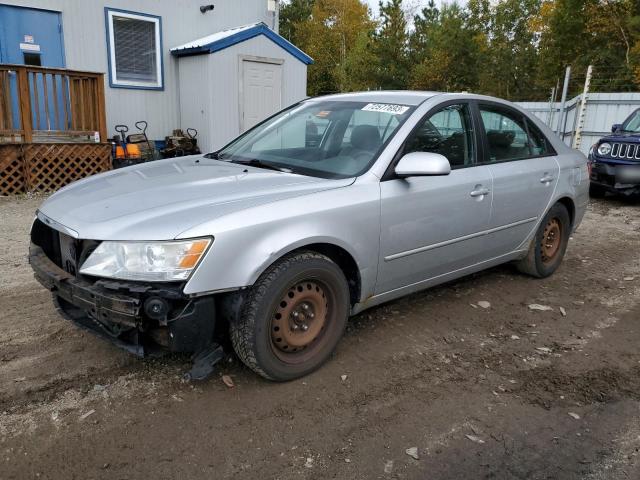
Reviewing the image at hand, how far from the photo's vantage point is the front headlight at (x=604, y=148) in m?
9.66

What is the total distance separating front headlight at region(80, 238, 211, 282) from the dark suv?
8718 mm

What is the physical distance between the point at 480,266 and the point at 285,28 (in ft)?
154

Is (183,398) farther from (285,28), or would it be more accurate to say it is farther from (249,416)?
(285,28)

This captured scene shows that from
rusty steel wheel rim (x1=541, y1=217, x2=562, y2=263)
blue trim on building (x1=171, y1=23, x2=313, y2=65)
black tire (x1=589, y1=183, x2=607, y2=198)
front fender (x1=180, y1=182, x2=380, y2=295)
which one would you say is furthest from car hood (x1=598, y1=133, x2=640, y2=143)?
front fender (x1=180, y1=182, x2=380, y2=295)

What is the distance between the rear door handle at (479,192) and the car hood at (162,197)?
3.77 feet

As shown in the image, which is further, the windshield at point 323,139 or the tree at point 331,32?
the tree at point 331,32


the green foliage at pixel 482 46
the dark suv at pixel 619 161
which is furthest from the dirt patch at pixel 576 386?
the green foliage at pixel 482 46

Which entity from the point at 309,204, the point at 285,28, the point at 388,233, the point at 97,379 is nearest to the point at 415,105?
the point at 388,233

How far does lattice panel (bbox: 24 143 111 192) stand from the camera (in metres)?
8.75

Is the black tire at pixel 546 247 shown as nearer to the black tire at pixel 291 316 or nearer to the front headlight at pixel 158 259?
the black tire at pixel 291 316

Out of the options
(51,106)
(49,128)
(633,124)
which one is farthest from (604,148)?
(51,106)

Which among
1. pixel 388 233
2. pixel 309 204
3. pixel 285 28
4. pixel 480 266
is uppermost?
pixel 285 28

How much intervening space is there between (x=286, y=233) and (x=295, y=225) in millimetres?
78

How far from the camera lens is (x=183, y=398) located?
10.1 feet
